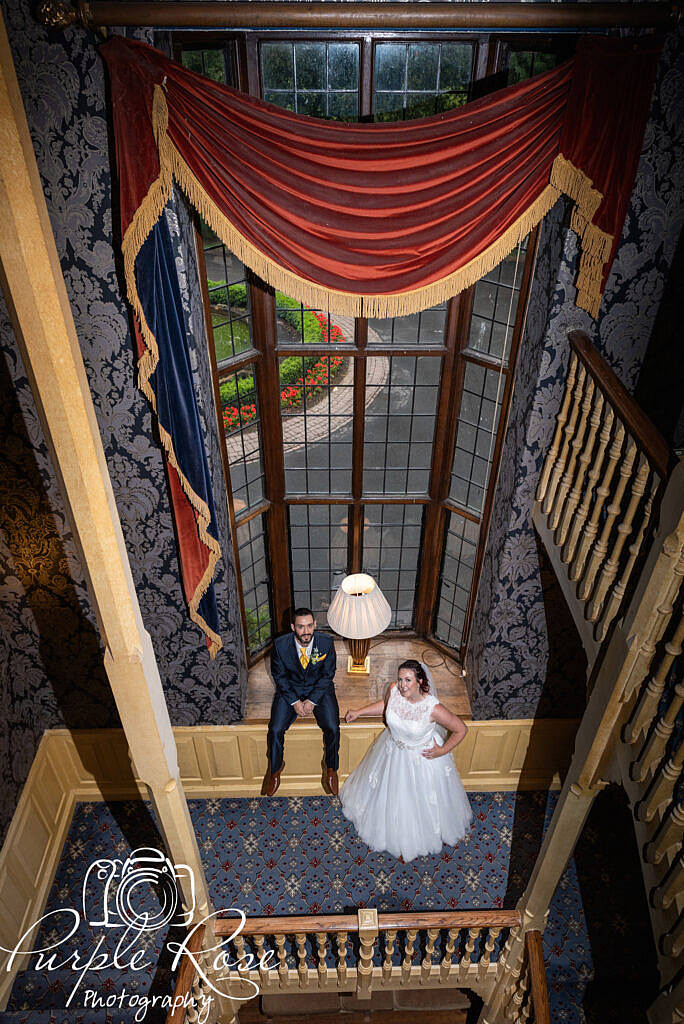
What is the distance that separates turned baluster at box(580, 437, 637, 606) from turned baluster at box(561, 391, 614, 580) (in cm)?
10

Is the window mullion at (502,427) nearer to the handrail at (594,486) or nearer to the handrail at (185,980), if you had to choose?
the handrail at (594,486)

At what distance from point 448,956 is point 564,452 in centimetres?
286

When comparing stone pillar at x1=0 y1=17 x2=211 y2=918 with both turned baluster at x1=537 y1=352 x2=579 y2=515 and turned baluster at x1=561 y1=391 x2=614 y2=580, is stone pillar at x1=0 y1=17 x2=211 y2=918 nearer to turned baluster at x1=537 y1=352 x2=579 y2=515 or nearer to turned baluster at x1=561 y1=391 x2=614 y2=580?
turned baluster at x1=561 y1=391 x2=614 y2=580

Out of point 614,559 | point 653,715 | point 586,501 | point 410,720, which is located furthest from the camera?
point 410,720

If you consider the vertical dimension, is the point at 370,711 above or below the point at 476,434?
below

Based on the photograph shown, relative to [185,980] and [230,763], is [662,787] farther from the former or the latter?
[230,763]

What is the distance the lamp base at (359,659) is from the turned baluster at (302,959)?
1.79 metres

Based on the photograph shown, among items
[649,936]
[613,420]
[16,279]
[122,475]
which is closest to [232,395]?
[122,475]

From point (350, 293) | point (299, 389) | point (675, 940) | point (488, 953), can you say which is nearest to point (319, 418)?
point (299, 389)

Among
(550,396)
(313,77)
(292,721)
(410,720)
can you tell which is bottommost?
(292,721)

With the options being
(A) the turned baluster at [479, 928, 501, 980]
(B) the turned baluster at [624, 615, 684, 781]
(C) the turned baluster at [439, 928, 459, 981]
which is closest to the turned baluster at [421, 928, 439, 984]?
(C) the turned baluster at [439, 928, 459, 981]

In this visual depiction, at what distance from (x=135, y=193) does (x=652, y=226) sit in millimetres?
2394

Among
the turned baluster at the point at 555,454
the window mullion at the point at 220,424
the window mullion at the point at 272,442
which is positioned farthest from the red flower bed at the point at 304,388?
the turned baluster at the point at 555,454

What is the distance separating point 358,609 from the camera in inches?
180
